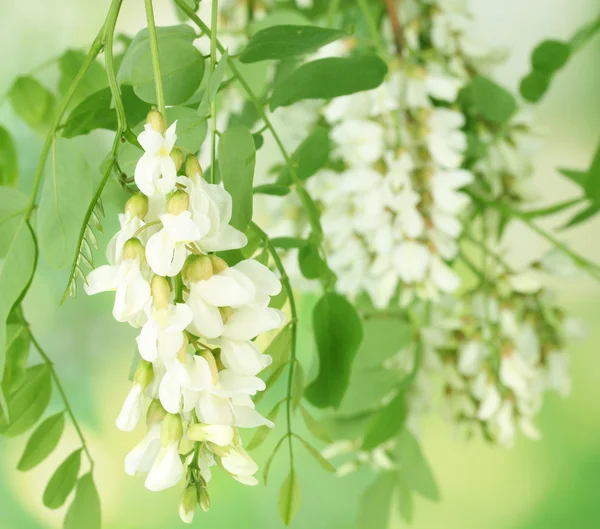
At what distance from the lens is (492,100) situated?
1.31 feet

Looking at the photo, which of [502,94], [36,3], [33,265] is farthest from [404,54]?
[36,3]

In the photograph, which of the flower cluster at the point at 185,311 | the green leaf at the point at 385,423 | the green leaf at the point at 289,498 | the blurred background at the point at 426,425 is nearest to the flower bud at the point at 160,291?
the flower cluster at the point at 185,311

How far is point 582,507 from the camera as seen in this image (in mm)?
708

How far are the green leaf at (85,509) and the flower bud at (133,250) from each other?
13 cm

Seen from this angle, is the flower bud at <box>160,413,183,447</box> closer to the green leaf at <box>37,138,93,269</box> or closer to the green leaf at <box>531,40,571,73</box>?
the green leaf at <box>37,138,93,269</box>

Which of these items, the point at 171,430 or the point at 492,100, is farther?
the point at 492,100

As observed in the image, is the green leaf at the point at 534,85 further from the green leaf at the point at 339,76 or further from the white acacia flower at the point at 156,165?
the white acacia flower at the point at 156,165

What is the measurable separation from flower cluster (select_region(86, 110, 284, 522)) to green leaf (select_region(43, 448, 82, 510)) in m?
0.10

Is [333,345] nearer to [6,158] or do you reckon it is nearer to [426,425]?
[6,158]

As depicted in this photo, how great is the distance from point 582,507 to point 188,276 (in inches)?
25.3

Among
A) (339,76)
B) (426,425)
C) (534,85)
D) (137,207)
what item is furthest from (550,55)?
(426,425)

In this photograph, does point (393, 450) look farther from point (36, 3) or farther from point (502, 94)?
point (36, 3)

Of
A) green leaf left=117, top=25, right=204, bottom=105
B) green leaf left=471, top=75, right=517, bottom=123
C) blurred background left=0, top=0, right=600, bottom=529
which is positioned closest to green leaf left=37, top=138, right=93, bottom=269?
green leaf left=117, top=25, right=204, bottom=105

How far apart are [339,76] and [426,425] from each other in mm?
533
